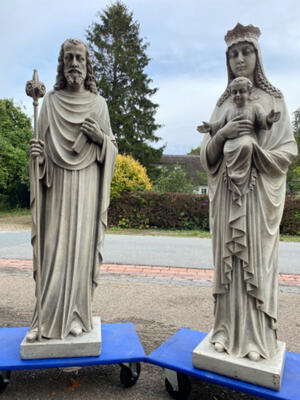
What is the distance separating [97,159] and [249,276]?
1874mm

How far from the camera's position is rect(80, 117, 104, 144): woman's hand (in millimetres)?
3391

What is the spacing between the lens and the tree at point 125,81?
85.7 ft

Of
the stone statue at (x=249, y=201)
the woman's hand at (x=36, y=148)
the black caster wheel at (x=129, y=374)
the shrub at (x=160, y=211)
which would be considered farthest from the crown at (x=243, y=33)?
the shrub at (x=160, y=211)

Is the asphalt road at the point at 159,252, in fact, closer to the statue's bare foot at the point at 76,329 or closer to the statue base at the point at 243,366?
the statue's bare foot at the point at 76,329

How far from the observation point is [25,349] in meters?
3.14

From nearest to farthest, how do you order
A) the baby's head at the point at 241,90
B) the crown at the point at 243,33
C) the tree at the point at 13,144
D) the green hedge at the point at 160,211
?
the baby's head at the point at 241,90 → the crown at the point at 243,33 → the green hedge at the point at 160,211 → the tree at the point at 13,144

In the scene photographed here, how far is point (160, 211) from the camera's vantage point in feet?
55.0

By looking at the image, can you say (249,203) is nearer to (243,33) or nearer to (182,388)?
(243,33)

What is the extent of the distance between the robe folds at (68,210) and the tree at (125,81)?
22417 millimetres

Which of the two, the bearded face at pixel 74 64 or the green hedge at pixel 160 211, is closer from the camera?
the bearded face at pixel 74 64

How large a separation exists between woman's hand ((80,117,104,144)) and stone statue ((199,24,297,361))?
1164mm

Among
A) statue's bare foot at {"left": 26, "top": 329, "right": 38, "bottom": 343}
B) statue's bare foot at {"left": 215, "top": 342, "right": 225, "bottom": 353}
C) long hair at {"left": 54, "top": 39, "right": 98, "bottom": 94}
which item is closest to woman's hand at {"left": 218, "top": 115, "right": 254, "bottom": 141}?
long hair at {"left": 54, "top": 39, "right": 98, "bottom": 94}

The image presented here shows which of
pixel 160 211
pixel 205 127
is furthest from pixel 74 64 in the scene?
pixel 160 211

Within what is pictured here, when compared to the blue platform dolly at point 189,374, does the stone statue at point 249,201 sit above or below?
above
